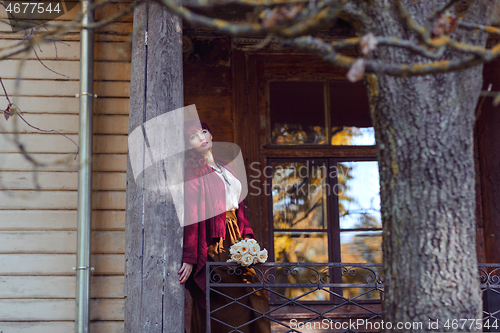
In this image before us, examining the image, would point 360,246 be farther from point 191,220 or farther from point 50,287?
point 50,287

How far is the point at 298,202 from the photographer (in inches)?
205

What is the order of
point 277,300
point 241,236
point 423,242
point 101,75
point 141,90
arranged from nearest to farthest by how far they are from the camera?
1. point 423,242
2. point 141,90
3. point 241,236
4. point 101,75
5. point 277,300

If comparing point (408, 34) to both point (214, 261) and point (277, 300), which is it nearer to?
point (214, 261)

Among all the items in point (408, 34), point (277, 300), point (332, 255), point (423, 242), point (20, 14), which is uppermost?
point (20, 14)

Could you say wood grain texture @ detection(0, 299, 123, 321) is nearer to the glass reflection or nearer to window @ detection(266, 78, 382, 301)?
window @ detection(266, 78, 382, 301)

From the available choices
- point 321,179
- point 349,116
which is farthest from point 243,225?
point 349,116

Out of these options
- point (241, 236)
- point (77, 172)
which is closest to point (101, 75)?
point (77, 172)

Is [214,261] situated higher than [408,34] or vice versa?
[408,34]

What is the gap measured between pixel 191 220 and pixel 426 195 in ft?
6.31

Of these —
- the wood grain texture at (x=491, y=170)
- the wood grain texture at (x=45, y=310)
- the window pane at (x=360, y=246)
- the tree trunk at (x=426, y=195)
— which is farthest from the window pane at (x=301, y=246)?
the tree trunk at (x=426, y=195)

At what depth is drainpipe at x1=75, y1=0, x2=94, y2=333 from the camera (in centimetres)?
387

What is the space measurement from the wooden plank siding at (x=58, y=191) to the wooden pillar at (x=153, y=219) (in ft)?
3.56

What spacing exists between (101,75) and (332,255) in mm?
2960

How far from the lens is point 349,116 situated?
5.32 m
